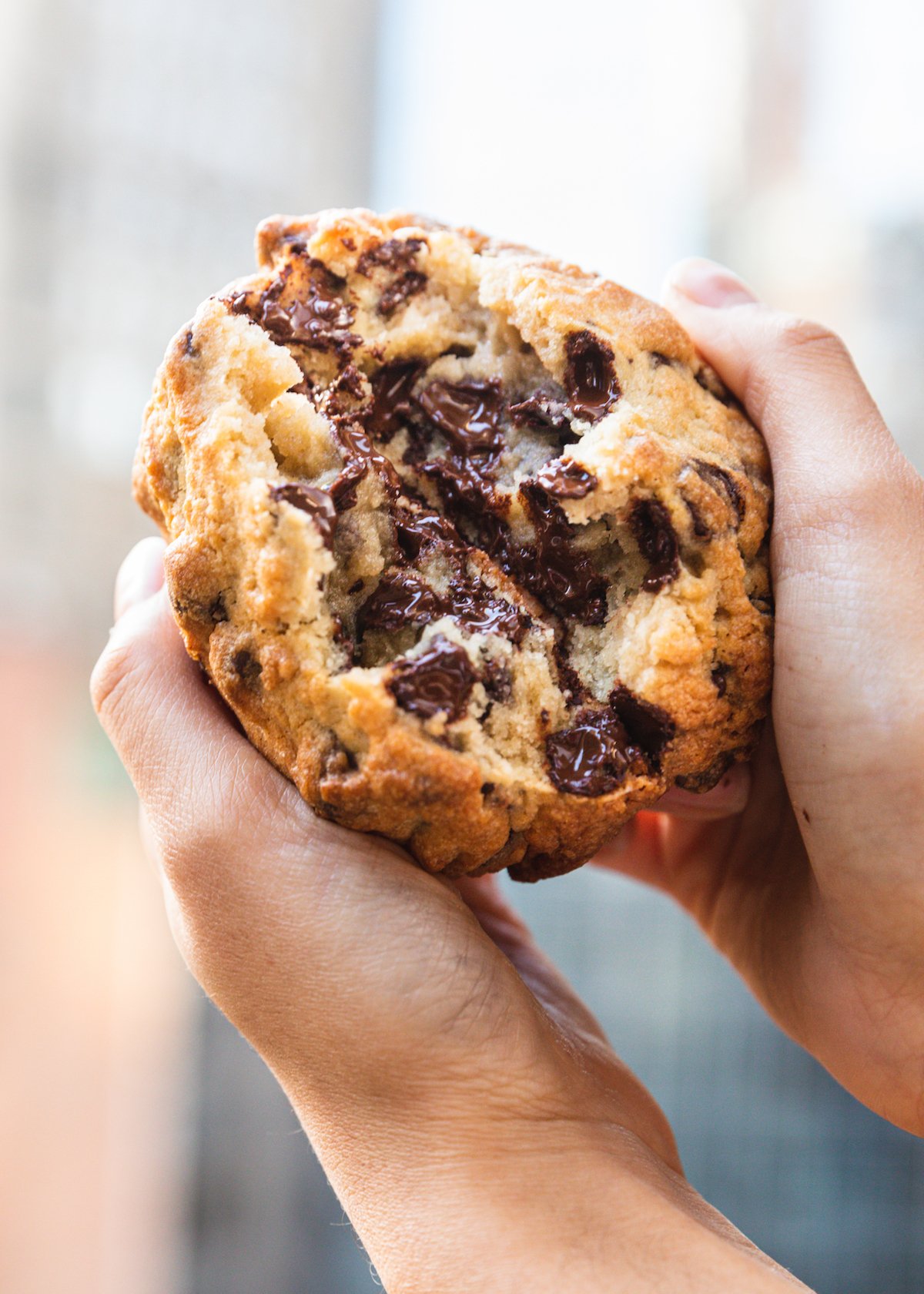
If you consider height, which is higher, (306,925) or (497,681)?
(497,681)

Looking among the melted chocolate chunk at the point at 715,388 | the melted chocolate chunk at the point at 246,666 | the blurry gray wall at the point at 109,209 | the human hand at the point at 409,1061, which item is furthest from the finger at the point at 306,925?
the blurry gray wall at the point at 109,209

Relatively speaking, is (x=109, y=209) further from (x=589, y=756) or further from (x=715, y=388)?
(x=589, y=756)

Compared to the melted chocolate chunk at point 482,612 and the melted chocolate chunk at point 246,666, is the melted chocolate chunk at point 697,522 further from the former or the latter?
the melted chocolate chunk at point 246,666

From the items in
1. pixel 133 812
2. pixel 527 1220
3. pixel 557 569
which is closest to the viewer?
pixel 527 1220

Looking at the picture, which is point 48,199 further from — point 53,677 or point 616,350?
point 616,350

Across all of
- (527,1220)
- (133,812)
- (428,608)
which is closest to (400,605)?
(428,608)

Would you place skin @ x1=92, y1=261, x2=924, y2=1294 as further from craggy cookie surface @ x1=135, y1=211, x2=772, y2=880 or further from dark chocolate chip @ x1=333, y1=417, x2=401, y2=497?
dark chocolate chip @ x1=333, y1=417, x2=401, y2=497

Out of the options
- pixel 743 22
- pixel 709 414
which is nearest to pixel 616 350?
pixel 709 414
